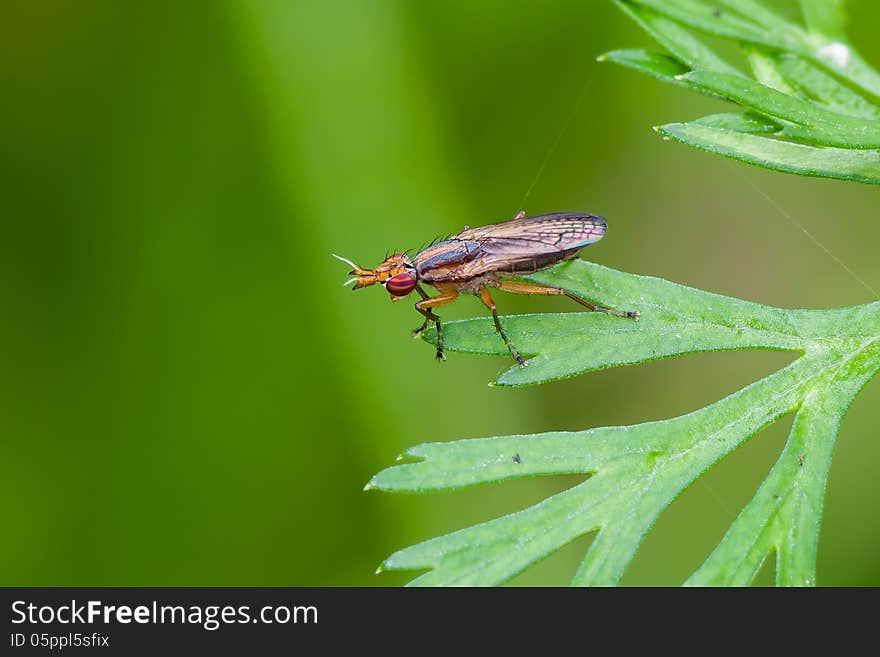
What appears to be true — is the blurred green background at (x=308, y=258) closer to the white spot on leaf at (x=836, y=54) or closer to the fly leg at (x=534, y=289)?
the fly leg at (x=534, y=289)

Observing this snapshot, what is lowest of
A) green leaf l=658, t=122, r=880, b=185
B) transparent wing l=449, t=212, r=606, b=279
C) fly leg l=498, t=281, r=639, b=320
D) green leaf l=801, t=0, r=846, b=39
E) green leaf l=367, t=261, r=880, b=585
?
green leaf l=367, t=261, r=880, b=585

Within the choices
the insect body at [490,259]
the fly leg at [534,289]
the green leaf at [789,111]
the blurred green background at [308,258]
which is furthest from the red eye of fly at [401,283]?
the green leaf at [789,111]

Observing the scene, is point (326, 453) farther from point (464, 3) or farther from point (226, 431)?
point (464, 3)

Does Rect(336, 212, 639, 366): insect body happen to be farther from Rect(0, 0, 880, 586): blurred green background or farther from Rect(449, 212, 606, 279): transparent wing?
Rect(0, 0, 880, 586): blurred green background

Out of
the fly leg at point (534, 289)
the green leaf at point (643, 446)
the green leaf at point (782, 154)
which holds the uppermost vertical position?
the fly leg at point (534, 289)

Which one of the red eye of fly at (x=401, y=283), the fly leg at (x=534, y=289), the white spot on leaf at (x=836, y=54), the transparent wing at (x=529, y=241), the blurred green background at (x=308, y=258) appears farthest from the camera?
the blurred green background at (x=308, y=258)

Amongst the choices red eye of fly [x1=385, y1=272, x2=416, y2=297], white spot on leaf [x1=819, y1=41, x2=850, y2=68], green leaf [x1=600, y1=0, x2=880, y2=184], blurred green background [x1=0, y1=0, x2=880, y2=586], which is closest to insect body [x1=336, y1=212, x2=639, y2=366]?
red eye of fly [x1=385, y1=272, x2=416, y2=297]

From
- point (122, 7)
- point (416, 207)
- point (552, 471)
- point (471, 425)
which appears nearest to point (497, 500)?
point (471, 425)
